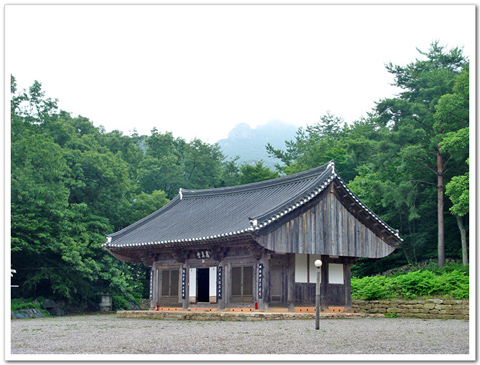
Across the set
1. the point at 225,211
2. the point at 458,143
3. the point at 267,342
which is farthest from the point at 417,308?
the point at 267,342

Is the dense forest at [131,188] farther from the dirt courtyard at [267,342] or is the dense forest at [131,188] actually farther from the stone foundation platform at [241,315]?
the dirt courtyard at [267,342]

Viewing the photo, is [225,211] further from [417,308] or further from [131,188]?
[131,188]

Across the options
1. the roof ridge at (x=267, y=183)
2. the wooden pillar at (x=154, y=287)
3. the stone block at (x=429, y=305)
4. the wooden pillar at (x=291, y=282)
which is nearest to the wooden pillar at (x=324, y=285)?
the wooden pillar at (x=291, y=282)

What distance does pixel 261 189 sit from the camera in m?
27.5

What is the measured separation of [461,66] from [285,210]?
83.3 feet

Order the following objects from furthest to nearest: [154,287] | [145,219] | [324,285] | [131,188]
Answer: [131,188] < [145,219] < [154,287] < [324,285]

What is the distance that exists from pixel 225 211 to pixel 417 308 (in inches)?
376

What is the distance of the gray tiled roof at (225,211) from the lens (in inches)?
850

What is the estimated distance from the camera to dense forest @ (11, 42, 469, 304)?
102 feet

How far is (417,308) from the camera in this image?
22.6 meters

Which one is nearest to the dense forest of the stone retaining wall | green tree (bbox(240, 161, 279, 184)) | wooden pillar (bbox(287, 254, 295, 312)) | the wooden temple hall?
the wooden temple hall

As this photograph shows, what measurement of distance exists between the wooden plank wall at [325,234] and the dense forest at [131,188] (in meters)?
7.45

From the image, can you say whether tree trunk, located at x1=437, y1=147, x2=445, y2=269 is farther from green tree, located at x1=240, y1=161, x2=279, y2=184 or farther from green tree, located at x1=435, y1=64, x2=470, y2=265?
green tree, located at x1=240, y1=161, x2=279, y2=184
